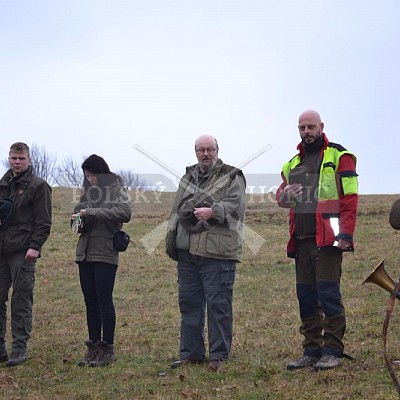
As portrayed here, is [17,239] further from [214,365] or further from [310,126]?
[310,126]

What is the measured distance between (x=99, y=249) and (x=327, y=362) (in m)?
2.66

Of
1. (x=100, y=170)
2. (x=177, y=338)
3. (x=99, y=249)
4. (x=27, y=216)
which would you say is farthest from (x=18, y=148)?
(x=177, y=338)

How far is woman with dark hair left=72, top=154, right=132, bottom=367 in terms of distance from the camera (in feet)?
24.8

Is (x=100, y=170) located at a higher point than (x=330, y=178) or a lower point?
higher

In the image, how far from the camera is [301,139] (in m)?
6.71

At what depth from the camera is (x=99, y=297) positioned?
24.9 feet

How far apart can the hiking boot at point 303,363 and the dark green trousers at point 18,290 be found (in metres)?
3.01

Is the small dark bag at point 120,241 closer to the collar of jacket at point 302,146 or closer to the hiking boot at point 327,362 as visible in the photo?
the collar of jacket at point 302,146

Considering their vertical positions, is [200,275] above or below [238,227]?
below

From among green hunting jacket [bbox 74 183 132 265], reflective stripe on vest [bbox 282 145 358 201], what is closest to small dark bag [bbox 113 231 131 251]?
green hunting jacket [bbox 74 183 132 265]

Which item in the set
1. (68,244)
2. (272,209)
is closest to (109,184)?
(68,244)

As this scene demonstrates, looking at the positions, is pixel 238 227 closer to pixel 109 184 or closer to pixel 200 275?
pixel 200 275

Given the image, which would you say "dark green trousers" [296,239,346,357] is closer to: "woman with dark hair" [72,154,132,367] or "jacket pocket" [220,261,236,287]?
"jacket pocket" [220,261,236,287]

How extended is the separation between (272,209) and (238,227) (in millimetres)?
19472
